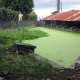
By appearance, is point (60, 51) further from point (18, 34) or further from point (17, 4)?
point (17, 4)

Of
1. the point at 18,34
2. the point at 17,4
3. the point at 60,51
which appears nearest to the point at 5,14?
the point at 18,34

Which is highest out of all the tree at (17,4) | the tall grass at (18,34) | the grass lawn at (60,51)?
the tree at (17,4)

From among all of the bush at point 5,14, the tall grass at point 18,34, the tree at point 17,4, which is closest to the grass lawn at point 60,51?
the tall grass at point 18,34

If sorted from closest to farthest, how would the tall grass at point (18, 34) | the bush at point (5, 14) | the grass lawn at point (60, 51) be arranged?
the grass lawn at point (60, 51), the tall grass at point (18, 34), the bush at point (5, 14)

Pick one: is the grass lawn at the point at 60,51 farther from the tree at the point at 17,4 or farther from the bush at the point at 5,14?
the tree at the point at 17,4

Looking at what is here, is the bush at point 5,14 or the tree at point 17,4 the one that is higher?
the tree at point 17,4

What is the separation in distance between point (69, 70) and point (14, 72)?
93 cm

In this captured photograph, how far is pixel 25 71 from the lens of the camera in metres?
3.01

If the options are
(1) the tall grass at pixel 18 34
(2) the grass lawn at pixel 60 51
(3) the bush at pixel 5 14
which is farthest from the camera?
(3) the bush at pixel 5 14

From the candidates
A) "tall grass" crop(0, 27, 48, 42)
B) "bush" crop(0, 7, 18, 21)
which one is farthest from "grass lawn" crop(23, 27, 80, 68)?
"bush" crop(0, 7, 18, 21)

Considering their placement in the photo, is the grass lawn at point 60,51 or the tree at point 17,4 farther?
the tree at point 17,4

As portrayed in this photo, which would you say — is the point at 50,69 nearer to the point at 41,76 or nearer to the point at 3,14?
the point at 41,76

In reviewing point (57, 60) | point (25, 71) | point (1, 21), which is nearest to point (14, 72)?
point (25, 71)

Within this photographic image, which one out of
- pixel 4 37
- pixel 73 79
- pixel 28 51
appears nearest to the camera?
pixel 73 79
